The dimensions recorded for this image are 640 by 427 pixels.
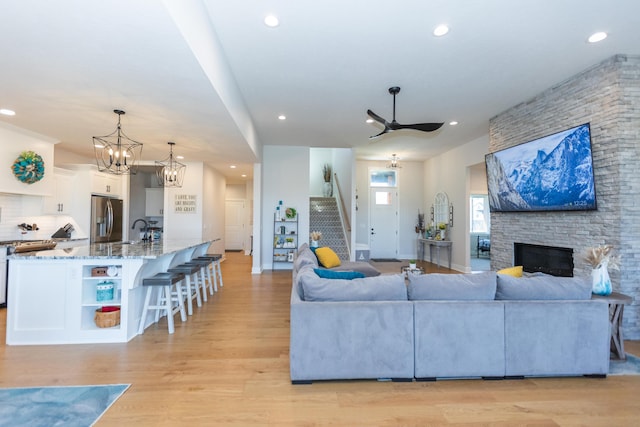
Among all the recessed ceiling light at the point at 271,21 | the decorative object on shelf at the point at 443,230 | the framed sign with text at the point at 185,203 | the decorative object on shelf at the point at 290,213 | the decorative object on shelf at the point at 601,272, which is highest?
the recessed ceiling light at the point at 271,21

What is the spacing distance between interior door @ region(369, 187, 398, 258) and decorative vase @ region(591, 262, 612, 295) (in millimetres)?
6771

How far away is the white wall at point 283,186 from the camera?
7.91 m

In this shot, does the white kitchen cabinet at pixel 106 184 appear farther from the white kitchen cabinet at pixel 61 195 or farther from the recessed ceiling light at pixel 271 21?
the recessed ceiling light at pixel 271 21

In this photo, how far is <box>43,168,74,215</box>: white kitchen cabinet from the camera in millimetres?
5957

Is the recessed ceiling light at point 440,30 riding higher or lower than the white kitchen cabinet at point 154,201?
higher

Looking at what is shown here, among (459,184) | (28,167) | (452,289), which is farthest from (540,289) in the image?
(28,167)

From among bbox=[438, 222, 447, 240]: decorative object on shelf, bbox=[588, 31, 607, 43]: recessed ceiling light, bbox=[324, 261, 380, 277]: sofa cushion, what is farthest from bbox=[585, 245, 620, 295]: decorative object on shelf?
bbox=[438, 222, 447, 240]: decorative object on shelf

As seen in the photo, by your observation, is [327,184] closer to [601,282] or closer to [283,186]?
[283,186]

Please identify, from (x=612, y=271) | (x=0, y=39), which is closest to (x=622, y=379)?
(x=612, y=271)

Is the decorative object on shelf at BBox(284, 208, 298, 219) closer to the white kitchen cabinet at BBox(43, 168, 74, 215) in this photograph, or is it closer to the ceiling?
the ceiling

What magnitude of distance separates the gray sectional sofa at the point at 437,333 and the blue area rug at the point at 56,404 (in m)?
1.39

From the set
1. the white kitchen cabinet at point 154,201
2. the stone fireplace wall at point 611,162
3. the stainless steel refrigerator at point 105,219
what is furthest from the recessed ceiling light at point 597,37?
the white kitchen cabinet at point 154,201

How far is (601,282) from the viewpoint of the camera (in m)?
2.99

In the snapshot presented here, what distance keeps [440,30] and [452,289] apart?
2.47 m
